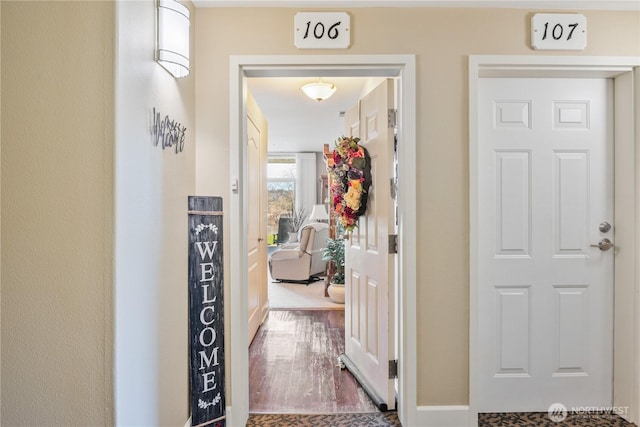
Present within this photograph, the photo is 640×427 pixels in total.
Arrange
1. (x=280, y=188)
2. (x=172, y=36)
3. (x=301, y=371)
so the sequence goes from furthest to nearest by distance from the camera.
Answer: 1. (x=280, y=188)
2. (x=301, y=371)
3. (x=172, y=36)

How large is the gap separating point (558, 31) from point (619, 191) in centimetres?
98

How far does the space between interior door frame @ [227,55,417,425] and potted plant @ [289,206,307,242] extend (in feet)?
19.9

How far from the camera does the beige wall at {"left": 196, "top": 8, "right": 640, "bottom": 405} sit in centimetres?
190

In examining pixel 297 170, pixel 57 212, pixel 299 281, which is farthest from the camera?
pixel 297 170

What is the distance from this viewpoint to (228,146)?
191 cm

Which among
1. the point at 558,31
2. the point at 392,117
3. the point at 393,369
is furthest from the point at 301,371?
the point at 558,31

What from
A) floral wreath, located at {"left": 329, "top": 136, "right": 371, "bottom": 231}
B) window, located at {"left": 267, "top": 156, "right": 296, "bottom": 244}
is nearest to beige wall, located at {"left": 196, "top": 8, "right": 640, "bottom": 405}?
floral wreath, located at {"left": 329, "top": 136, "right": 371, "bottom": 231}

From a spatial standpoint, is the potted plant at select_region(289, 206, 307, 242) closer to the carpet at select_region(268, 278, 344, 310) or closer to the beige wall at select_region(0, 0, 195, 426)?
the carpet at select_region(268, 278, 344, 310)

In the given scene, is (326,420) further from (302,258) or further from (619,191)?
(302,258)

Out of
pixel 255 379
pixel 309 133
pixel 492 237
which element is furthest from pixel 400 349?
pixel 309 133

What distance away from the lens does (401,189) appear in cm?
194

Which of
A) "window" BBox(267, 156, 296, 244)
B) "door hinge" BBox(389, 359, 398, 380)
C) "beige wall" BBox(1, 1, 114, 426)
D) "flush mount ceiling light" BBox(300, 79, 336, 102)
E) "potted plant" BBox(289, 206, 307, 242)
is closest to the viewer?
"beige wall" BBox(1, 1, 114, 426)

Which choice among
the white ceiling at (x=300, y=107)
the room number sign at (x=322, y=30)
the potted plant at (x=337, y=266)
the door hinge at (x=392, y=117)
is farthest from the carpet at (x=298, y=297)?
the room number sign at (x=322, y=30)

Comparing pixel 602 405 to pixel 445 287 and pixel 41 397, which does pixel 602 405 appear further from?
pixel 41 397
